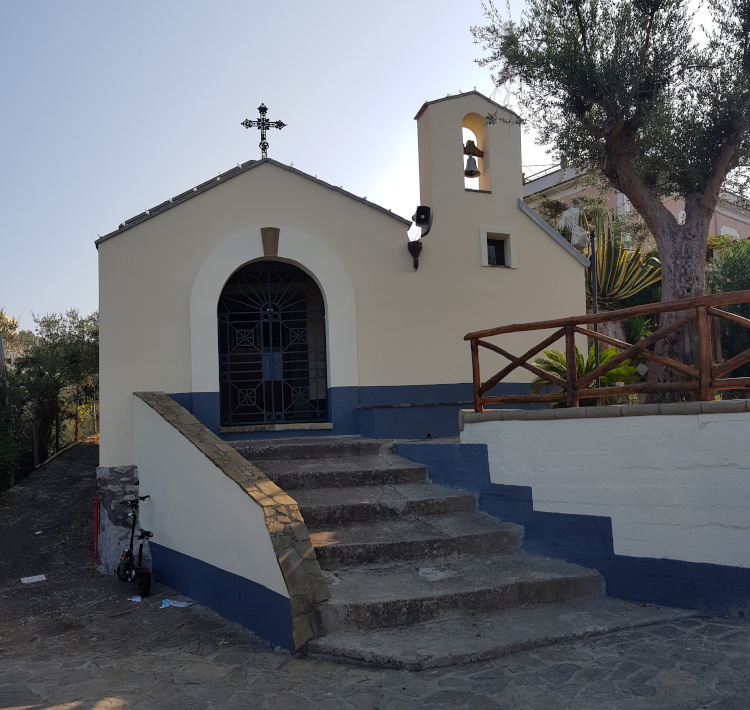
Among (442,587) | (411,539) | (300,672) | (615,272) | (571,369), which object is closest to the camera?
(300,672)

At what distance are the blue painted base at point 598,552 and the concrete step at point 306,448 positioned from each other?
3.67ft

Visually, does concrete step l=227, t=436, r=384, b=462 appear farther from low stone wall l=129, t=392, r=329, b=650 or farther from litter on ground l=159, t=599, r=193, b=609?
litter on ground l=159, t=599, r=193, b=609

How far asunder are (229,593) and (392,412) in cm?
378

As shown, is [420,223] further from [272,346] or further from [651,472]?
[651,472]

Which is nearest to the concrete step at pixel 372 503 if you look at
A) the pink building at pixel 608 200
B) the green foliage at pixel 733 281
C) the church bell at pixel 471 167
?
the church bell at pixel 471 167

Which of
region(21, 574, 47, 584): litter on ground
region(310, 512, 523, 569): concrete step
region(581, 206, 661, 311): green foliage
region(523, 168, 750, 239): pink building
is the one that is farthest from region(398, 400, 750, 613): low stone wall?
region(523, 168, 750, 239): pink building

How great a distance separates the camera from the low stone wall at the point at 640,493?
5102 millimetres

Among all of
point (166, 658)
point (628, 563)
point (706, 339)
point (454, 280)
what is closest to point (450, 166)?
point (454, 280)

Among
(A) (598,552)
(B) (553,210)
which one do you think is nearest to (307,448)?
(A) (598,552)

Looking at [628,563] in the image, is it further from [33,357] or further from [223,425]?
[33,357]

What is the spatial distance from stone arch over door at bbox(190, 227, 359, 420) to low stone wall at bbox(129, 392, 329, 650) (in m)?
0.88

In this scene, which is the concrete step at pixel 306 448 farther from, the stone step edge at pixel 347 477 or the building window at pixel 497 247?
the building window at pixel 497 247

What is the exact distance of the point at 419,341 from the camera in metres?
9.30

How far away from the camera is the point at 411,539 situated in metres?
5.95
